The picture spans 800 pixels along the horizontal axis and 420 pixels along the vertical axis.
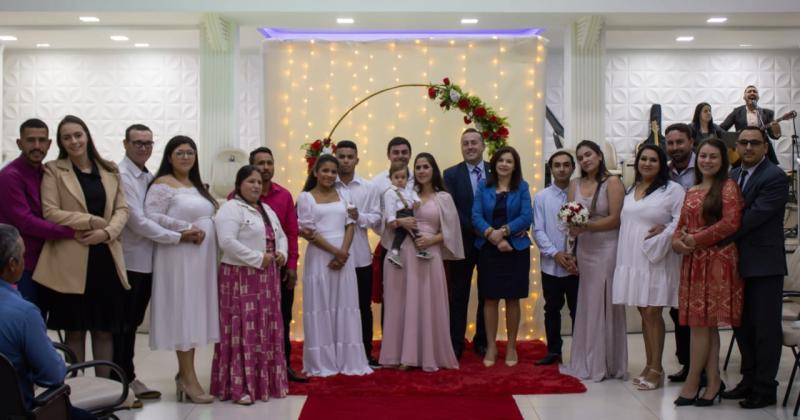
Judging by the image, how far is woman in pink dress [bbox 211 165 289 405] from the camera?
534cm

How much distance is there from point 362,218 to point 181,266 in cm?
159

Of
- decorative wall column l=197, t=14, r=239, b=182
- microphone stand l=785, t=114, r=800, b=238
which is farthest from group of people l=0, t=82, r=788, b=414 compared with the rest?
microphone stand l=785, t=114, r=800, b=238

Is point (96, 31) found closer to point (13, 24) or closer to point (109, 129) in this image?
point (13, 24)

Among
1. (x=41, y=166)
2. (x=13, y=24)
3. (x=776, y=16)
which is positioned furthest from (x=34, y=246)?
(x=776, y=16)

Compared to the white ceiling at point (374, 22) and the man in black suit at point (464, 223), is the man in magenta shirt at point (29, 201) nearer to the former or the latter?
the man in black suit at point (464, 223)

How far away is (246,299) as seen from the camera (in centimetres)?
538

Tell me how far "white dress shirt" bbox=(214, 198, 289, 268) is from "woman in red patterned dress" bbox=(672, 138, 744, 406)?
8.74 ft

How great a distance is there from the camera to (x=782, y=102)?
13.5m

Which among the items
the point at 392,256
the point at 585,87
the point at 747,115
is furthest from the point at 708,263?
the point at 747,115

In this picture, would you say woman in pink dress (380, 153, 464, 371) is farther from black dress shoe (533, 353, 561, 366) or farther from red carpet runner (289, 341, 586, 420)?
black dress shoe (533, 353, 561, 366)

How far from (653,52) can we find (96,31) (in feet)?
28.0

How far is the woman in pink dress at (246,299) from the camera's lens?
5336 mm

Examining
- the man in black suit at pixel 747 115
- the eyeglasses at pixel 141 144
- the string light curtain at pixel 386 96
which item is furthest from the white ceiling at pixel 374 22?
the eyeglasses at pixel 141 144

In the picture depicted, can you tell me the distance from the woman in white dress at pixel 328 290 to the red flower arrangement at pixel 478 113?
5.77ft
